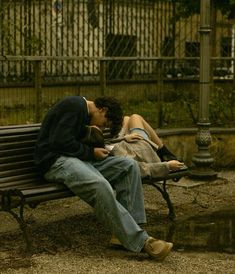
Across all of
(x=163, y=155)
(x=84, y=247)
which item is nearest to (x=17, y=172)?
(x=84, y=247)

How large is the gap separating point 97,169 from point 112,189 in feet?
Answer: 1.49

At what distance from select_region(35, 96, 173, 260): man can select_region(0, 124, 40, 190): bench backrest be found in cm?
24

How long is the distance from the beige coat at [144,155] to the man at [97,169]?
0.37 m

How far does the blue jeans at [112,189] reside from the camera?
6.24m

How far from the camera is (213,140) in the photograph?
10.7 meters

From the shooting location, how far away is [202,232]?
7254 mm

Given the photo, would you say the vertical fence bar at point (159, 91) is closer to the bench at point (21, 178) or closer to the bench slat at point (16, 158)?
the bench at point (21, 178)

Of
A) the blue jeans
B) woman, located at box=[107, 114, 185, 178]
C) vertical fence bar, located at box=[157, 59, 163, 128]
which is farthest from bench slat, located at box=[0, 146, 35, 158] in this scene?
vertical fence bar, located at box=[157, 59, 163, 128]

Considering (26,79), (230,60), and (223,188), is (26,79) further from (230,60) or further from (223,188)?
(230,60)

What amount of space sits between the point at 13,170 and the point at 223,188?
3.31 m

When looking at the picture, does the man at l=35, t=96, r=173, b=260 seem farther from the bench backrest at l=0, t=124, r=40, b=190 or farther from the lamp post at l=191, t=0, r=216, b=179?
the lamp post at l=191, t=0, r=216, b=179

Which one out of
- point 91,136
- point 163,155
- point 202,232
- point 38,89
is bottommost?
point 202,232

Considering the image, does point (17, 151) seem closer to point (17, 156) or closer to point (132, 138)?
point (17, 156)

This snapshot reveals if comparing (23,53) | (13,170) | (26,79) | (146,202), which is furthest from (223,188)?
(23,53)
